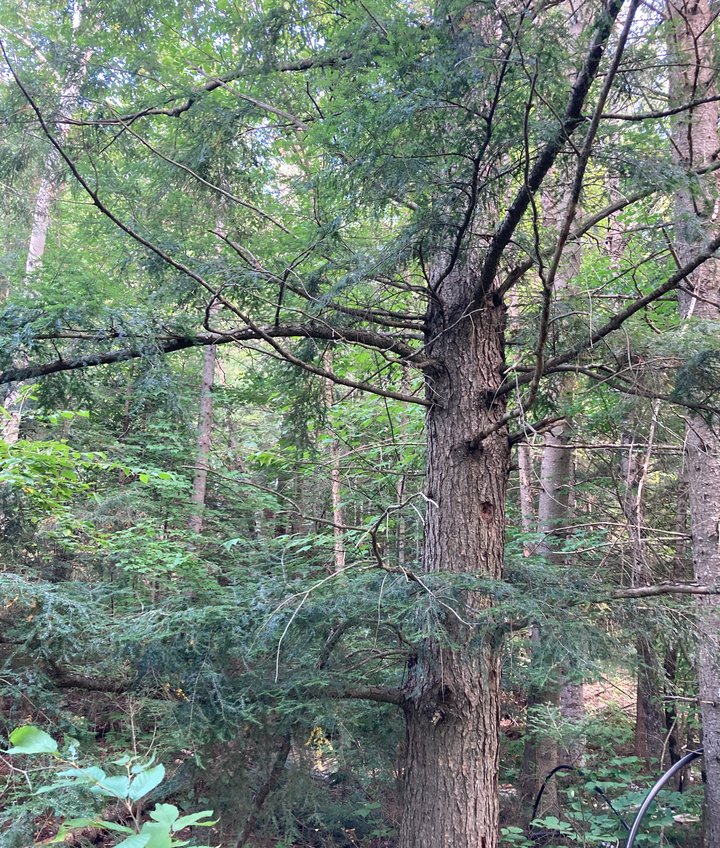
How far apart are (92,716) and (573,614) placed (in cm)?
555

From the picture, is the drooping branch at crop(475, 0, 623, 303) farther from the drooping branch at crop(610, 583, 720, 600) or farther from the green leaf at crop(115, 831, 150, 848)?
the green leaf at crop(115, 831, 150, 848)

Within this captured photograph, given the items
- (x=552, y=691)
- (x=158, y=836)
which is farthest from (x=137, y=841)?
(x=552, y=691)

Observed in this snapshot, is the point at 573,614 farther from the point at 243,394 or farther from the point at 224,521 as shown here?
the point at 224,521

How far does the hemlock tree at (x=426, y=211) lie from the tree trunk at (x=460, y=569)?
12 mm

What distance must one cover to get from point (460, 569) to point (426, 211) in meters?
1.96

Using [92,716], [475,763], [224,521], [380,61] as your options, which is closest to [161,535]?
[92,716]

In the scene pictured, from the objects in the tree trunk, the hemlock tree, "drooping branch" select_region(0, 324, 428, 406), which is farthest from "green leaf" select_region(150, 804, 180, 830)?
"drooping branch" select_region(0, 324, 428, 406)

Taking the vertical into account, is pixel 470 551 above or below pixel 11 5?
below

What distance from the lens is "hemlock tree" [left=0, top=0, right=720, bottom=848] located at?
2.49m

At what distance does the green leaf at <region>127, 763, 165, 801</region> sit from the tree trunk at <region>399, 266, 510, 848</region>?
5.95 ft

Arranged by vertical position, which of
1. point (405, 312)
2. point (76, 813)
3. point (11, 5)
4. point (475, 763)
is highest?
point (11, 5)

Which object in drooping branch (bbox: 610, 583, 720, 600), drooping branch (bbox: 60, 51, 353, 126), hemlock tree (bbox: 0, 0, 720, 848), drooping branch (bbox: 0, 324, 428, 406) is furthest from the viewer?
drooping branch (bbox: 60, 51, 353, 126)

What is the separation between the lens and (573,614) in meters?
2.95

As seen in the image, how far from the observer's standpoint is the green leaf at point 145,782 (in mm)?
1030
